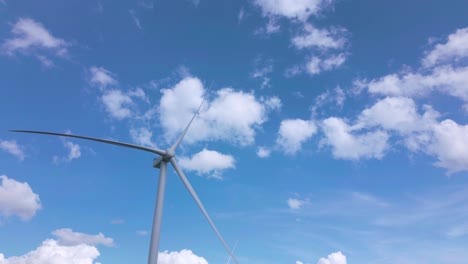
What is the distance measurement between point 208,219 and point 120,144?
1558 centimetres

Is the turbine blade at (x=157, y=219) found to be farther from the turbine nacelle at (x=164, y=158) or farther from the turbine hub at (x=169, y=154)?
the turbine hub at (x=169, y=154)

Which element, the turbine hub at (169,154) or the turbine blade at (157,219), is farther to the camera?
the turbine hub at (169,154)

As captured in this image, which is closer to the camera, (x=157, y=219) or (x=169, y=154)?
(x=157, y=219)

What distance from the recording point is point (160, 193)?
45844 mm

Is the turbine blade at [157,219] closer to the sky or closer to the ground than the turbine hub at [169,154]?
closer to the ground

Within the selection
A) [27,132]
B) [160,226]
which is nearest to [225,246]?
[160,226]

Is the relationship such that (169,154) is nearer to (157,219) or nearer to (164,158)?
(164,158)

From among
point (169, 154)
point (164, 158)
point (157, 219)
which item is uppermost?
point (169, 154)

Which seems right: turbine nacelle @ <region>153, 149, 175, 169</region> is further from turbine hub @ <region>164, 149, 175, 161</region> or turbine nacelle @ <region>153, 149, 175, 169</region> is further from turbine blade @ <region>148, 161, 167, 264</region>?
turbine blade @ <region>148, 161, 167, 264</region>

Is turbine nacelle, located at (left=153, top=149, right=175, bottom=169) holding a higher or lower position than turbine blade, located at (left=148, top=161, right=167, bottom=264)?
higher

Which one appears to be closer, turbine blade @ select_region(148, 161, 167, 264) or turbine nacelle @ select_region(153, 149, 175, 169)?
turbine blade @ select_region(148, 161, 167, 264)

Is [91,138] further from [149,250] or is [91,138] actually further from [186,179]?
[149,250]

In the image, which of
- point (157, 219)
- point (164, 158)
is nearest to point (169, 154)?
point (164, 158)

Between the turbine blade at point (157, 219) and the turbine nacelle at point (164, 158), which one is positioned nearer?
the turbine blade at point (157, 219)
